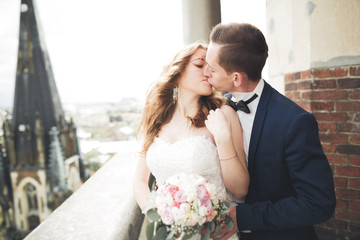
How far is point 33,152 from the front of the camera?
35750mm

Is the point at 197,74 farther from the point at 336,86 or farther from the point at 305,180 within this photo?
the point at 336,86

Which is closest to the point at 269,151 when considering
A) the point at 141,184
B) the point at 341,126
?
the point at 141,184

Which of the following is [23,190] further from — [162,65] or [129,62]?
[162,65]

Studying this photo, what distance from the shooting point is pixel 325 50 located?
297cm

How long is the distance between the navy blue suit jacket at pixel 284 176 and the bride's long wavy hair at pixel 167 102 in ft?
1.94

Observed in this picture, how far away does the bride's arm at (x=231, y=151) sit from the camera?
5.42 ft

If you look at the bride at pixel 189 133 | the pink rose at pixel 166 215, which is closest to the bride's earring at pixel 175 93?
the bride at pixel 189 133

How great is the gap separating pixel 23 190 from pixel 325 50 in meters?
40.7

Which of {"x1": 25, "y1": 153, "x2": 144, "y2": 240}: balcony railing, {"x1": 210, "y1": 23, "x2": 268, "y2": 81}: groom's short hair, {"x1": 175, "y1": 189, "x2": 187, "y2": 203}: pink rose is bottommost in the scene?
{"x1": 25, "y1": 153, "x2": 144, "y2": 240}: balcony railing

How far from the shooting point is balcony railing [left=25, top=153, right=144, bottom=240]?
1.64 m

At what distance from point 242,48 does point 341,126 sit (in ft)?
6.21

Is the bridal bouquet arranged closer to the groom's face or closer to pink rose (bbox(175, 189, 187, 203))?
pink rose (bbox(175, 189, 187, 203))

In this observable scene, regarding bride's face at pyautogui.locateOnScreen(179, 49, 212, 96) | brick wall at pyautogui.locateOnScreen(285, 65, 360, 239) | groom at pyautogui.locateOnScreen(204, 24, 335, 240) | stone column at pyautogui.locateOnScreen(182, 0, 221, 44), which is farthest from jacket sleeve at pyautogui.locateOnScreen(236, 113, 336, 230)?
stone column at pyautogui.locateOnScreen(182, 0, 221, 44)

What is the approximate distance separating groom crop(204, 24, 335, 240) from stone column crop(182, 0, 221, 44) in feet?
4.28
